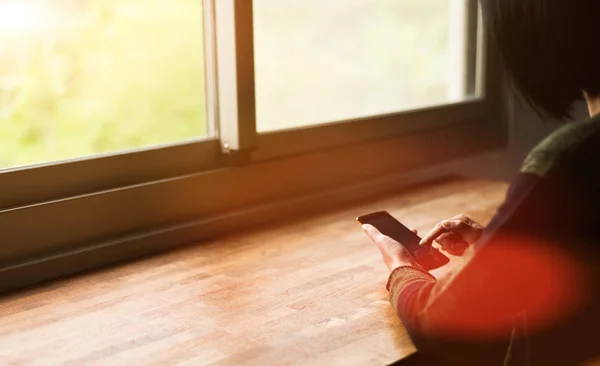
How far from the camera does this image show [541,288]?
0.90 metres

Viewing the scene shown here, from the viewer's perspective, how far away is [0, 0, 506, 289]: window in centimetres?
135

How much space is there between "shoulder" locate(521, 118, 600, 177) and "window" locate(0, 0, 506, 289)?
85 centimetres

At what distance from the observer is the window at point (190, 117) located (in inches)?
53.1

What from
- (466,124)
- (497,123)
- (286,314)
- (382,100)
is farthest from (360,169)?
(286,314)

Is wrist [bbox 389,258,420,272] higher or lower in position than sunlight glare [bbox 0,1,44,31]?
lower

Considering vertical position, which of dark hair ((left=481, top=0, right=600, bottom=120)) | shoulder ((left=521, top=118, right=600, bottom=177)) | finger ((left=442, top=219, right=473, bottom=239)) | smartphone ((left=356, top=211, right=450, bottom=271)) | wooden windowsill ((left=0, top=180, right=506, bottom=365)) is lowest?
wooden windowsill ((left=0, top=180, right=506, bottom=365))

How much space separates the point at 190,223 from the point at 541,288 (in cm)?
83

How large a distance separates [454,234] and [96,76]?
2.41 ft

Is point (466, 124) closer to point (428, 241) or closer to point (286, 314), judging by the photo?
point (428, 241)

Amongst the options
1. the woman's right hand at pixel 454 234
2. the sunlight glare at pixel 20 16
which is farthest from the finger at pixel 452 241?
the sunlight glare at pixel 20 16

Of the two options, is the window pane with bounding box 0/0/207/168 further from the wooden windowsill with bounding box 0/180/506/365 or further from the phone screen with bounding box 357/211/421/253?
the phone screen with bounding box 357/211/421/253

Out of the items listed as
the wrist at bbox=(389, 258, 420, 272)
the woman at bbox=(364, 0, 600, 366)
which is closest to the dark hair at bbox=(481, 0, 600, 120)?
the woman at bbox=(364, 0, 600, 366)

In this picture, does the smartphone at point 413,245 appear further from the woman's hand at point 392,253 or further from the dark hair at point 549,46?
the dark hair at point 549,46

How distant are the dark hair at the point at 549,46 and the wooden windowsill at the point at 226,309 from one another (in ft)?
1.25
